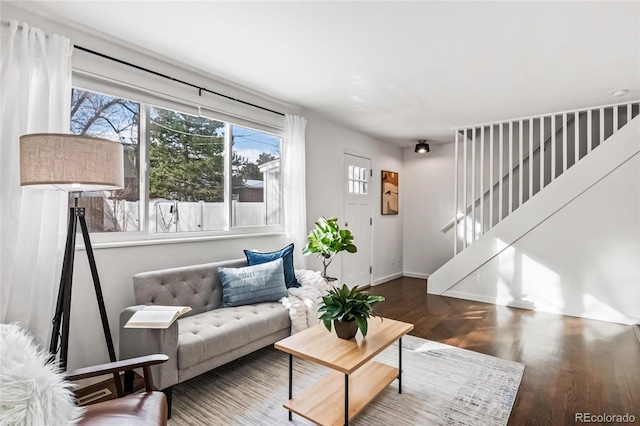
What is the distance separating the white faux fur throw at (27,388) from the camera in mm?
940

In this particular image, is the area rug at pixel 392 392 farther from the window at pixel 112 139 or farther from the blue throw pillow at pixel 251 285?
the window at pixel 112 139

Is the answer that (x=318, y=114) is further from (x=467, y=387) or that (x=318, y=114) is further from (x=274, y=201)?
(x=467, y=387)

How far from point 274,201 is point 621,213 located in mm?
3870

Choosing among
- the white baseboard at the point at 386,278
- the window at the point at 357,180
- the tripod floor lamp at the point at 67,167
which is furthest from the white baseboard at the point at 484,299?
the tripod floor lamp at the point at 67,167

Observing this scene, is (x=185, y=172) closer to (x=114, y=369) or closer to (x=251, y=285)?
(x=251, y=285)

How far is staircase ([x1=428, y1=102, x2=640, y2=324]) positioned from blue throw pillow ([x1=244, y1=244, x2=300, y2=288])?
262 cm

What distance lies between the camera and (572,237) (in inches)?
151

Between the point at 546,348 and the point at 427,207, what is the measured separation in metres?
3.27

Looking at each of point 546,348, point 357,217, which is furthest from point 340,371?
point 357,217

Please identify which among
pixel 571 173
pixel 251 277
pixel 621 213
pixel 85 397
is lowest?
pixel 85 397

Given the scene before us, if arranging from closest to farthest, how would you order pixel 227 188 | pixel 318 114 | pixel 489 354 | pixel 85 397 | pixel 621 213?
pixel 85 397, pixel 489 354, pixel 227 188, pixel 621 213, pixel 318 114

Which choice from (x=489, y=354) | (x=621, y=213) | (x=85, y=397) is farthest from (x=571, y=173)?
(x=85, y=397)

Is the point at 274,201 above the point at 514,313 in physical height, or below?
above

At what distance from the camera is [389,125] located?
4582 mm
